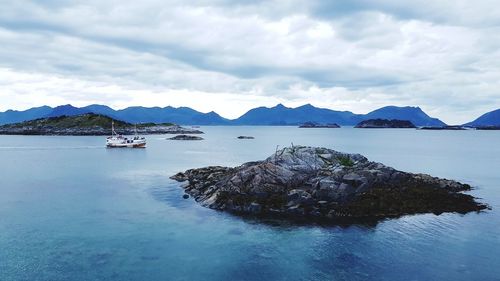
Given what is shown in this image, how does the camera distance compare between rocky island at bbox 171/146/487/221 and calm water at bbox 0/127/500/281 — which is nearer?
calm water at bbox 0/127/500/281

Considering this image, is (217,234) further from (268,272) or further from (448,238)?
(448,238)

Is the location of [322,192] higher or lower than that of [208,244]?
higher

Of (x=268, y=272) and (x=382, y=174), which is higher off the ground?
(x=382, y=174)

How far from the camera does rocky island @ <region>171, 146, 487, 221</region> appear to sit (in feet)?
174

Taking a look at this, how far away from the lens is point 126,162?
119 m

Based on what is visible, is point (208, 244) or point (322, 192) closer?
point (208, 244)

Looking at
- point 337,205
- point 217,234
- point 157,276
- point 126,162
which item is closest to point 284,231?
point 217,234

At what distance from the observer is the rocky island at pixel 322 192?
5300cm

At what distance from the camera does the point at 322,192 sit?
54938 mm

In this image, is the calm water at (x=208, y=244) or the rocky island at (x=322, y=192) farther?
the rocky island at (x=322, y=192)

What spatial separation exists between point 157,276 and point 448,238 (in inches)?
1220

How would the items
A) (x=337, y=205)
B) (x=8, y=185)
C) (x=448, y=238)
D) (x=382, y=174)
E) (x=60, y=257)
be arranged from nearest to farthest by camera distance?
(x=60, y=257), (x=448, y=238), (x=337, y=205), (x=382, y=174), (x=8, y=185)

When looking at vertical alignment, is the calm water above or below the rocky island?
below

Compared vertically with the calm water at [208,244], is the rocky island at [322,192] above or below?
above
